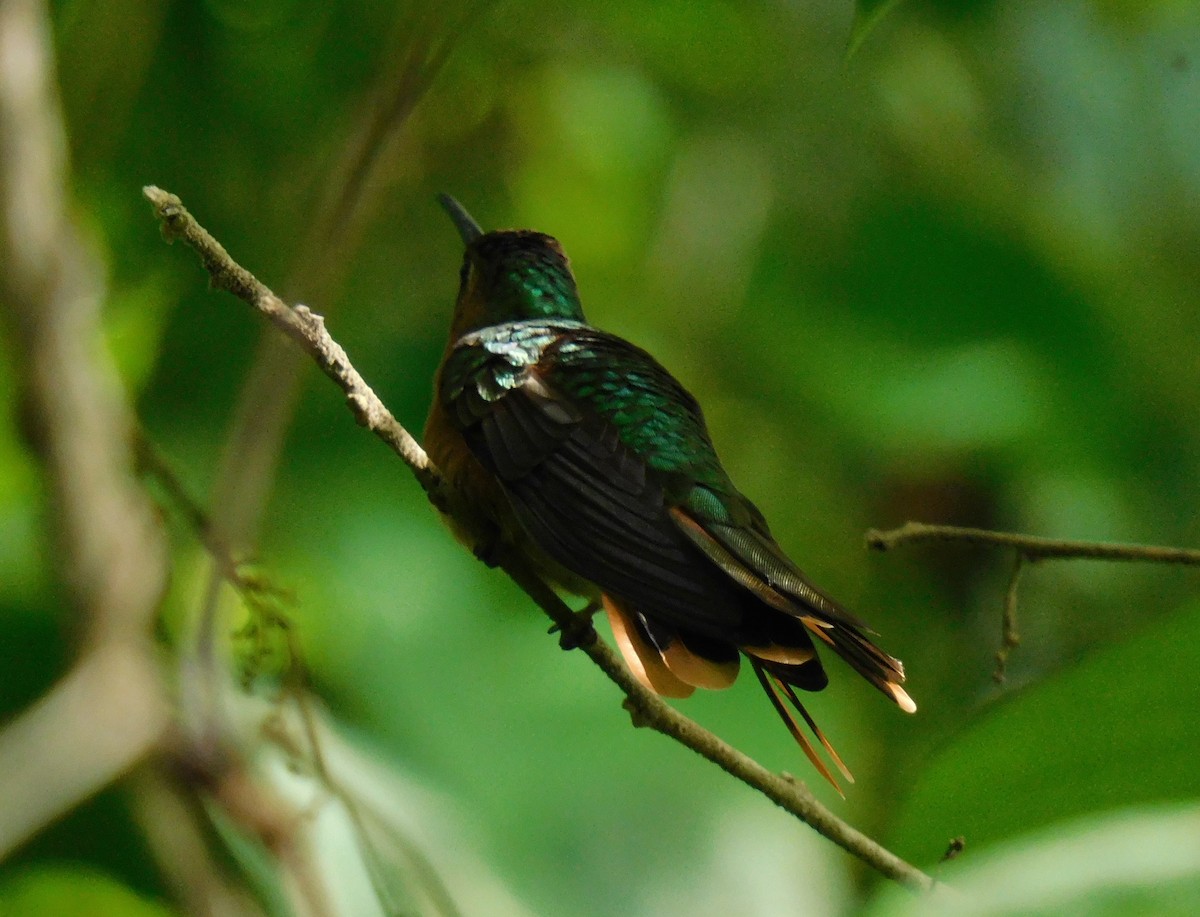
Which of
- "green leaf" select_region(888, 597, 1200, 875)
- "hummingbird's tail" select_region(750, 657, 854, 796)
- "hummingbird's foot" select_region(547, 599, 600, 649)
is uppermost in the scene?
"green leaf" select_region(888, 597, 1200, 875)

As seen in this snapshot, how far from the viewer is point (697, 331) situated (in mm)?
4766

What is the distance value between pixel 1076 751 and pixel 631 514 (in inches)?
48.7

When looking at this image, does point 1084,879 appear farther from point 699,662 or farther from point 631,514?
point 631,514

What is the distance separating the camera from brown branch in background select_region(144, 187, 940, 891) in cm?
172

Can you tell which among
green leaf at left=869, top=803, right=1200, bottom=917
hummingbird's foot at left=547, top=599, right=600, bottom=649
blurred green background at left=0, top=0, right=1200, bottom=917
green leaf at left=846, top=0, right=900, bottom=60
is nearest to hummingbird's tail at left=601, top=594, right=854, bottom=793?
hummingbird's foot at left=547, top=599, right=600, bottom=649

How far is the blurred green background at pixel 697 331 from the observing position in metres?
2.84

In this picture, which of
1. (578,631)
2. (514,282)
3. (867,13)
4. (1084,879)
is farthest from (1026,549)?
(514,282)

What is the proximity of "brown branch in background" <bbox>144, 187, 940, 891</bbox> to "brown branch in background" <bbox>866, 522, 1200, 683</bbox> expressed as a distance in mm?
436

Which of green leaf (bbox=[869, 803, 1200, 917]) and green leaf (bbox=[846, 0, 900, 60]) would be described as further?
green leaf (bbox=[846, 0, 900, 60])

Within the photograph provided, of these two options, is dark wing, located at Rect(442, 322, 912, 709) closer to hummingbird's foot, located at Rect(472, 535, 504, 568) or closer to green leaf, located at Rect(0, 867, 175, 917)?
hummingbird's foot, located at Rect(472, 535, 504, 568)

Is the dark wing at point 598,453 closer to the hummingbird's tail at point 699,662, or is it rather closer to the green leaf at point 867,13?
the hummingbird's tail at point 699,662

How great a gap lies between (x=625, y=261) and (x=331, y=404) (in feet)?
5.06

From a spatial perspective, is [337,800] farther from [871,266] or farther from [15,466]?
[871,266]

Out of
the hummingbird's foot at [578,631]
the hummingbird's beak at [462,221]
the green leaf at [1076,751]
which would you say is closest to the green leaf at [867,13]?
the green leaf at [1076,751]
